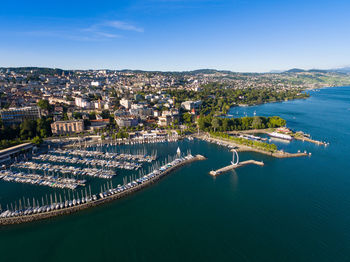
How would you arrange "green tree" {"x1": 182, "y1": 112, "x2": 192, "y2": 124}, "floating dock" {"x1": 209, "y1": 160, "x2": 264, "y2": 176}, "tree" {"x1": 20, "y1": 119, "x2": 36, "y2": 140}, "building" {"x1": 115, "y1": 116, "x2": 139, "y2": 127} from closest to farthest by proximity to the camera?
1. "floating dock" {"x1": 209, "y1": 160, "x2": 264, "y2": 176}
2. "tree" {"x1": 20, "y1": 119, "x2": 36, "y2": 140}
3. "building" {"x1": 115, "y1": 116, "x2": 139, "y2": 127}
4. "green tree" {"x1": 182, "y1": 112, "x2": 192, "y2": 124}

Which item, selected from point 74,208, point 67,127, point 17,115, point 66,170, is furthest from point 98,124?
point 74,208

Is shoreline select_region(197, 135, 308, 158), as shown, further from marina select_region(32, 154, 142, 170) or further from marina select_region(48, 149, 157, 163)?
marina select_region(32, 154, 142, 170)

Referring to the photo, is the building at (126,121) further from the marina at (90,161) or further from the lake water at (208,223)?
the lake water at (208,223)

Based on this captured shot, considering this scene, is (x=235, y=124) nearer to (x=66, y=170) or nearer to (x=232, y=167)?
(x=232, y=167)

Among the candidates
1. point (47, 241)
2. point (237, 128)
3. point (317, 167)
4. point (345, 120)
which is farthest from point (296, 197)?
point (345, 120)

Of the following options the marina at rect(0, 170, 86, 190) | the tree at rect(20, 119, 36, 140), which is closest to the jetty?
the marina at rect(0, 170, 86, 190)

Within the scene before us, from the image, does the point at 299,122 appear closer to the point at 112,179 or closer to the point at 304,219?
the point at 304,219
